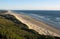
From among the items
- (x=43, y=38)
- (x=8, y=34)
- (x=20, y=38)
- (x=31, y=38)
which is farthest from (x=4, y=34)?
(x=43, y=38)

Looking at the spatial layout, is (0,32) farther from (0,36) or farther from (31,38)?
(31,38)

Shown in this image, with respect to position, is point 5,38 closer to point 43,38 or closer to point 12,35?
point 12,35

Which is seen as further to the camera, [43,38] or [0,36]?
[43,38]

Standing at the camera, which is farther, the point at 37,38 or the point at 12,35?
the point at 37,38

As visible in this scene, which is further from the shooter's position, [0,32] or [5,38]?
[0,32]

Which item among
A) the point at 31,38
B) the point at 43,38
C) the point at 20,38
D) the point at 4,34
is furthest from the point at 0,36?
the point at 43,38

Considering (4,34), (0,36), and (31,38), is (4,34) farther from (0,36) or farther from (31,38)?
(31,38)

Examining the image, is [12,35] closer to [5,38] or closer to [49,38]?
[5,38]
